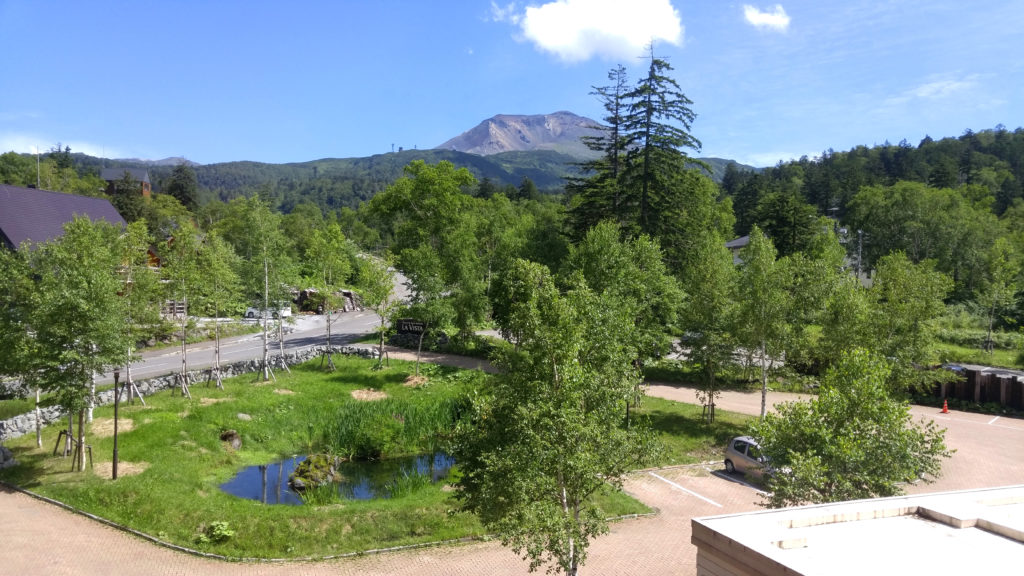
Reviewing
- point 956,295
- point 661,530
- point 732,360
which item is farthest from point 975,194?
point 661,530

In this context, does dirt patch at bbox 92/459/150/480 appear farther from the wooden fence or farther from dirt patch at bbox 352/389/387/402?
the wooden fence

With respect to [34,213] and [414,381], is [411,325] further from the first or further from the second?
[34,213]

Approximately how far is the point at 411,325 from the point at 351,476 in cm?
1295

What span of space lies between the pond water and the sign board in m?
10.6

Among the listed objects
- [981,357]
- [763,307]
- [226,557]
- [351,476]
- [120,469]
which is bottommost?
[351,476]

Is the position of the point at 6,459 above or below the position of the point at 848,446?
below

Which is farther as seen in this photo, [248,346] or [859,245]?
[859,245]

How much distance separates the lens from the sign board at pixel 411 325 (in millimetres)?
34031

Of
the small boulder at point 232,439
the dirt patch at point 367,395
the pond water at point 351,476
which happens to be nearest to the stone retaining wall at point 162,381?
the small boulder at point 232,439

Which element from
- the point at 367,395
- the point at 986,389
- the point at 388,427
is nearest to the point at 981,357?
the point at 986,389

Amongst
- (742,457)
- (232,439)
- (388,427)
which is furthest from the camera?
(388,427)

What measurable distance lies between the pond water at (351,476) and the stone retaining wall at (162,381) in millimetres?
7113

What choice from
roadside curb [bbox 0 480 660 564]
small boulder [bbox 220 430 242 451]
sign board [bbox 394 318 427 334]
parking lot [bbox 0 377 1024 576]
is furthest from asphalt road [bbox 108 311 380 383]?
parking lot [bbox 0 377 1024 576]

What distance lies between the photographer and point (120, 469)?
18.3 meters
